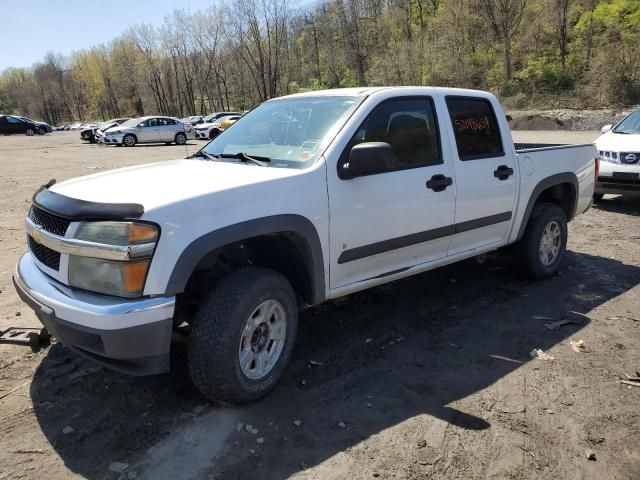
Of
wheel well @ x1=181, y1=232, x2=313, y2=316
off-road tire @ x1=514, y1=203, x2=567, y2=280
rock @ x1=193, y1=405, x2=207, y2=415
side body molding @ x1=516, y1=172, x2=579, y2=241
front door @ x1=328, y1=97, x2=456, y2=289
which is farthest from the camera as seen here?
off-road tire @ x1=514, y1=203, x2=567, y2=280

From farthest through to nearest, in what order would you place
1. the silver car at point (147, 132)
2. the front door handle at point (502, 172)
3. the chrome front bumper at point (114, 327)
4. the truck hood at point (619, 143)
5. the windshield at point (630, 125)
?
1. the silver car at point (147, 132)
2. the windshield at point (630, 125)
3. the truck hood at point (619, 143)
4. the front door handle at point (502, 172)
5. the chrome front bumper at point (114, 327)

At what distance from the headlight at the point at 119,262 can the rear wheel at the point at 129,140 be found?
88.5ft

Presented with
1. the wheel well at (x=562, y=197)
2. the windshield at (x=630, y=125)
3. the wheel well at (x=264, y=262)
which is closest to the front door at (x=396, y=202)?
the wheel well at (x=264, y=262)

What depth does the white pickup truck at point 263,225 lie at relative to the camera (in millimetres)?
2688

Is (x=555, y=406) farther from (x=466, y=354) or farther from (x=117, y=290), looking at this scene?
(x=117, y=290)

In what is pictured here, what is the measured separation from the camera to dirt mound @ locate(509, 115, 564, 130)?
27.3 meters

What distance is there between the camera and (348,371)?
3623 millimetres

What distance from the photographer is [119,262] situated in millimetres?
2648

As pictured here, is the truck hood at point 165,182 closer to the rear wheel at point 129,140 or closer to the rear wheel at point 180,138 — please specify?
the rear wheel at point 129,140

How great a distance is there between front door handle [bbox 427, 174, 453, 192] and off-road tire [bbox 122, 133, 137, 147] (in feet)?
86.9

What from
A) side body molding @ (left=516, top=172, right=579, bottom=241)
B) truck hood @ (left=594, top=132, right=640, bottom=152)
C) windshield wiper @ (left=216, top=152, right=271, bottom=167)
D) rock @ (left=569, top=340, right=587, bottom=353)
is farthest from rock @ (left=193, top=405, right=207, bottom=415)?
truck hood @ (left=594, top=132, right=640, bottom=152)

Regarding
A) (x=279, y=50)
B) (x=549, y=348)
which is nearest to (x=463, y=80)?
(x=279, y=50)

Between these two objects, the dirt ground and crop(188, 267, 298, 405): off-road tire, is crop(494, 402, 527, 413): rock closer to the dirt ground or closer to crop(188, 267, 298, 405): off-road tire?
the dirt ground

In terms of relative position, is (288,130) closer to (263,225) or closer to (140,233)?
(263,225)
